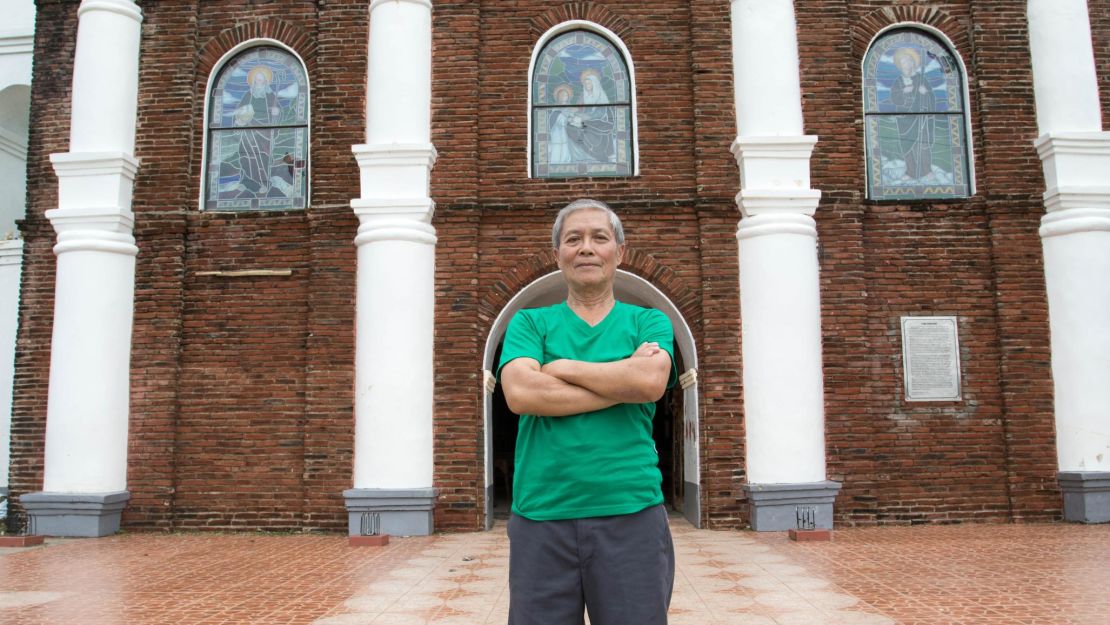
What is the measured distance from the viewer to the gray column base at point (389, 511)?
916 centimetres

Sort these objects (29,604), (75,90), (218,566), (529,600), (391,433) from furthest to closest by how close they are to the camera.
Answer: (75,90)
(391,433)
(218,566)
(29,604)
(529,600)

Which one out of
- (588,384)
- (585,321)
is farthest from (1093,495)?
(588,384)

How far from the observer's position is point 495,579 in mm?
6953

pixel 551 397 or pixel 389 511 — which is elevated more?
pixel 551 397

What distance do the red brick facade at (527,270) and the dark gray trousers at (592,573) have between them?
22.9ft

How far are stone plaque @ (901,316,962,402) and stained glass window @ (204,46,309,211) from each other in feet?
23.4

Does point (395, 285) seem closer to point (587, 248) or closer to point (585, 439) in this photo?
point (587, 248)

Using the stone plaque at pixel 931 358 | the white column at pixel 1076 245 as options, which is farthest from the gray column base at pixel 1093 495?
the stone plaque at pixel 931 358

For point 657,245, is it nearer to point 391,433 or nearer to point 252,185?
point 391,433

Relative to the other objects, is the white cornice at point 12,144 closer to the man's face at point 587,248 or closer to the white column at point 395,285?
the white column at point 395,285

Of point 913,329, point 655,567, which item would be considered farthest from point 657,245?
point 655,567

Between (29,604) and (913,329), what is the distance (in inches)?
343

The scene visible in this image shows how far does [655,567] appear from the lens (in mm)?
2631

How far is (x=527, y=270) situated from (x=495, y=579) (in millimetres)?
3886
